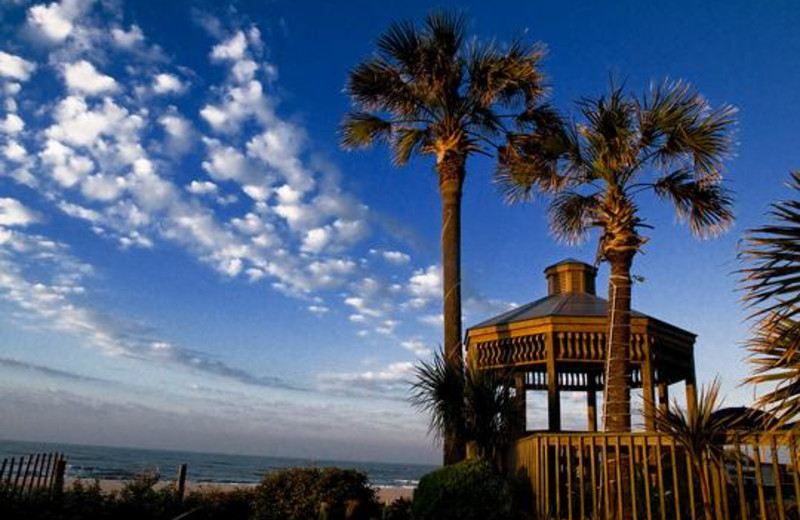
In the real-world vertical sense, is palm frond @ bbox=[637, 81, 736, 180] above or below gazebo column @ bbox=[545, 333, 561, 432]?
above

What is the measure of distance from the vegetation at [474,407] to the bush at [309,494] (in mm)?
1832

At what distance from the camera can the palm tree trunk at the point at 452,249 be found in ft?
42.0

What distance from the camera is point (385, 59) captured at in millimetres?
13703

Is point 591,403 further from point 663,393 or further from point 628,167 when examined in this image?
point 628,167

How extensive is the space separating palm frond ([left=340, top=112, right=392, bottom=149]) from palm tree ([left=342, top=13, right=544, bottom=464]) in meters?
0.28

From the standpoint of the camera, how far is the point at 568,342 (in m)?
13.0

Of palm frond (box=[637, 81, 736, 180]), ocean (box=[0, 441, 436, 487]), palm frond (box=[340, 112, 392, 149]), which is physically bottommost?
ocean (box=[0, 441, 436, 487])

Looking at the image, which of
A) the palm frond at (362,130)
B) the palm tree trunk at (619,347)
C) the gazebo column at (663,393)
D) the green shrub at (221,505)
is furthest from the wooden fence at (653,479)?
the palm frond at (362,130)

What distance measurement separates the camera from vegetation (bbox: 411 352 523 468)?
11406 millimetres

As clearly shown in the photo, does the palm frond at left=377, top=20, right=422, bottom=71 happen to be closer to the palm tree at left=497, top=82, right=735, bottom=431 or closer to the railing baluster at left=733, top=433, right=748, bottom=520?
the palm tree at left=497, top=82, right=735, bottom=431

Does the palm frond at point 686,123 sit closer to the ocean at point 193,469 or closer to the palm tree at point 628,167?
the palm tree at point 628,167

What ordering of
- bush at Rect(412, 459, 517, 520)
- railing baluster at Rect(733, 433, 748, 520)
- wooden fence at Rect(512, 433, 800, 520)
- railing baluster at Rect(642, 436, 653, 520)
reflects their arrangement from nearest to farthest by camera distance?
1. railing baluster at Rect(733, 433, 748, 520)
2. wooden fence at Rect(512, 433, 800, 520)
3. railing baluster at Rect(642, 436, 653, 520)
4. bush at Rect(412, 459, 517, 520)

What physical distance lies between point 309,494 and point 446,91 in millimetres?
8355

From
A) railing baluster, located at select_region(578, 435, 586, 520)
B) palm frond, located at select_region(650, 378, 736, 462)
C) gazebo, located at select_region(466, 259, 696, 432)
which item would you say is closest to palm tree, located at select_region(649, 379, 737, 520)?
palm frond, located at select_region(650, 378, 736, 462)
